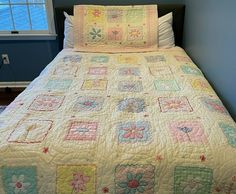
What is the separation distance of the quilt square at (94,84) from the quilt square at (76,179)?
67cm

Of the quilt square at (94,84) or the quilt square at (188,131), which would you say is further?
the quilt square at (94,84)

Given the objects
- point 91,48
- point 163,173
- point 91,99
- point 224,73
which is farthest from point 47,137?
point 91,48

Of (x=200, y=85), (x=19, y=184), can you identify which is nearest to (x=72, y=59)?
(x=200, y=85)

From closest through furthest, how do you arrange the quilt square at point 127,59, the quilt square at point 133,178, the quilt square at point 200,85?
1. the quilt square at point 133,178
2. the quilt square at point 200,85
3. the quilt square at point 127,59

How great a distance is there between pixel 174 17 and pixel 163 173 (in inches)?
76.3

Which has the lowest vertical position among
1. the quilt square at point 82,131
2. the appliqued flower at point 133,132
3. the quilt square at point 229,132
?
the quilt square at point 229,132

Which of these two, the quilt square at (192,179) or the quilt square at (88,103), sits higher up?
the quilt square at (88,103)

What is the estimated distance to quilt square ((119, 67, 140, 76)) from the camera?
1.90 m

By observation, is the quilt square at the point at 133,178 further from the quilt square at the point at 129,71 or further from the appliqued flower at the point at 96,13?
the appliqued flower at the point at 96,13

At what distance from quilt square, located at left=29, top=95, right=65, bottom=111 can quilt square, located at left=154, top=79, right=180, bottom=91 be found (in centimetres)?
60

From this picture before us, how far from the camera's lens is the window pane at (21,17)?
9.33 feet

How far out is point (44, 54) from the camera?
2.95 m

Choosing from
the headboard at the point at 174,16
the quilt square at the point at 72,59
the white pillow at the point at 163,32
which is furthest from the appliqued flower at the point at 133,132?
the headboard at the point at 174,16

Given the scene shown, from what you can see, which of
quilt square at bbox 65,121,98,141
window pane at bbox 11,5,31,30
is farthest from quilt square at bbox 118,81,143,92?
window pane at bbox 11,5,31,30
